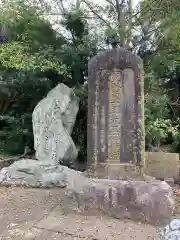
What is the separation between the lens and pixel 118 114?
16.0ft

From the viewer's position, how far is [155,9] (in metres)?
7.46

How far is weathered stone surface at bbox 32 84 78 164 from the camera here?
21.6 ft

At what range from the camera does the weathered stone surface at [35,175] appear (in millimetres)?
5605

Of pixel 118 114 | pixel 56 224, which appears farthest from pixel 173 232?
pixel 118 114

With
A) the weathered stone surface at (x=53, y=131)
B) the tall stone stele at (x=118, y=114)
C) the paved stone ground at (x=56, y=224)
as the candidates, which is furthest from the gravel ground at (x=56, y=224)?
the weathered stone surface at (x=53, y=131)

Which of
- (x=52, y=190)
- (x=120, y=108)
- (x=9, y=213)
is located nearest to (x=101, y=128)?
(x=120, y=108)

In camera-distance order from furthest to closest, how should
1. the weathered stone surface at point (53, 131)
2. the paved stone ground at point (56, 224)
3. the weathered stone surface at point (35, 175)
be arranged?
the weathered stone surface at point (53, 131)
the weathered stone surface at point (35, 175)
the paved stone ground at point (56, 224)

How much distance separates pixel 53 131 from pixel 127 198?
301cm

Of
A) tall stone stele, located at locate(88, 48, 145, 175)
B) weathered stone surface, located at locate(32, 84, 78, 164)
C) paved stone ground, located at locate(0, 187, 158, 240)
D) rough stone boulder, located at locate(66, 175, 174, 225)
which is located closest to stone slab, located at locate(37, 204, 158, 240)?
paved stone ground, located at locate(0, 187, 158, 240)

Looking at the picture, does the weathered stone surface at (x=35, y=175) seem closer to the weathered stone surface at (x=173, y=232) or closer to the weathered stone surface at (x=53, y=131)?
the weathered stone surface at (x=53, y=131)

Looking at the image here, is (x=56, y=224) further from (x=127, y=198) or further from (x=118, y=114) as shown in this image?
(x=118, y=114)

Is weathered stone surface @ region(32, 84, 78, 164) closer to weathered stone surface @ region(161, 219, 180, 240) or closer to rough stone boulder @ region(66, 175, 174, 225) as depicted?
rough stone boulder @ region(66, 175, 174, 225)

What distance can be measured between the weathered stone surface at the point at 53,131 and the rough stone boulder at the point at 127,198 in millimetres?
2314

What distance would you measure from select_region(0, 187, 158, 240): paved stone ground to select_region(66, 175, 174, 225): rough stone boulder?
5.1 inches
